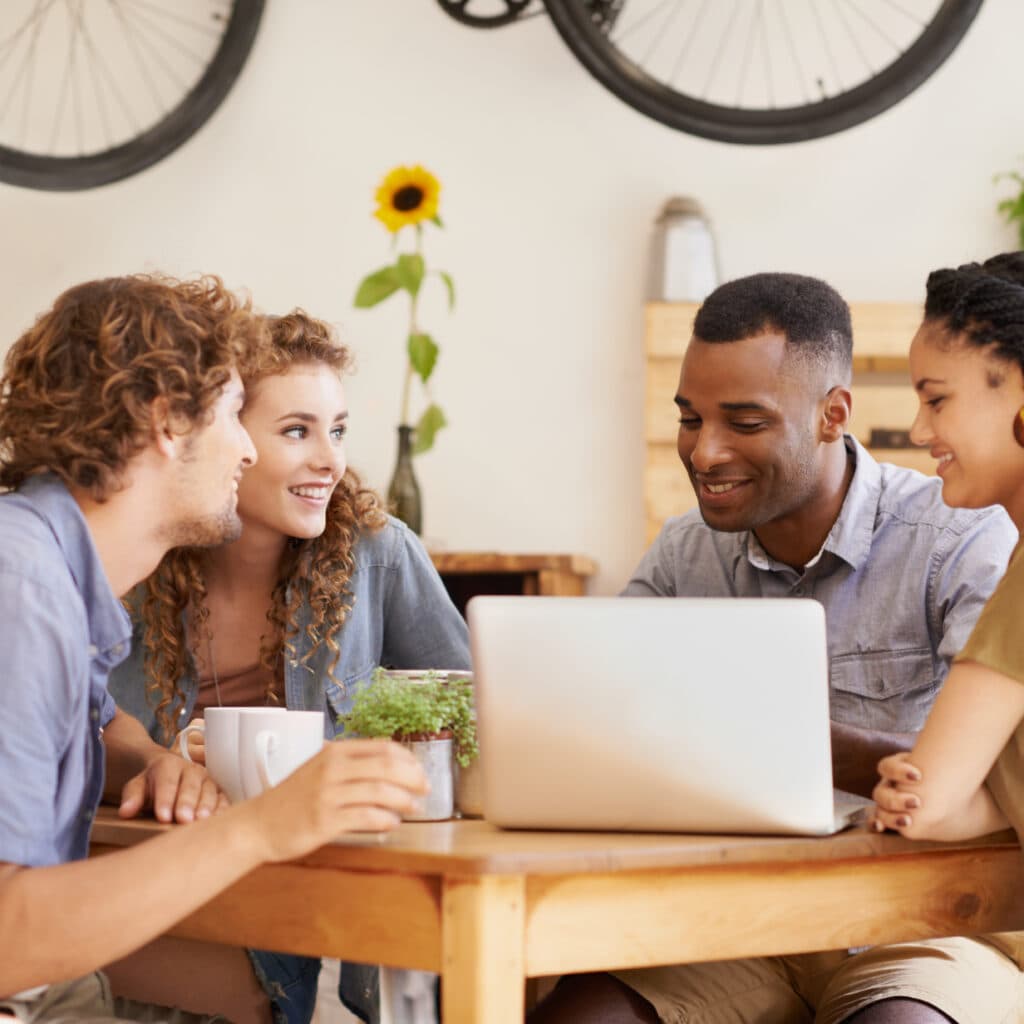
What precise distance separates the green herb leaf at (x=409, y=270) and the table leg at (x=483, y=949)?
2167mm

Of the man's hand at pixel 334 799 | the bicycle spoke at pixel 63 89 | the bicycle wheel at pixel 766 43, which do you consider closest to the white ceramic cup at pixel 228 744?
the man's hand at pixel 334 799

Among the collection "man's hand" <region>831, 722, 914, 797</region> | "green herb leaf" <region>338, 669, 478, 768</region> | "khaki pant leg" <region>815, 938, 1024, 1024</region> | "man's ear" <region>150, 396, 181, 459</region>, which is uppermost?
"man's ear" <region>150, 396, 181, 459</region>

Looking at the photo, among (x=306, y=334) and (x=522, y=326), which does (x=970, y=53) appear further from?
(x=306, y=334)

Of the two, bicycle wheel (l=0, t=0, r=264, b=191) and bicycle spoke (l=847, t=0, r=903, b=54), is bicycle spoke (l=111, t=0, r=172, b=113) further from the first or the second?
bicycle spoke (l=847, t=0, r=903, b=54)

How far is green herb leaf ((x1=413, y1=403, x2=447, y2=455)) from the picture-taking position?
3107 millimetres

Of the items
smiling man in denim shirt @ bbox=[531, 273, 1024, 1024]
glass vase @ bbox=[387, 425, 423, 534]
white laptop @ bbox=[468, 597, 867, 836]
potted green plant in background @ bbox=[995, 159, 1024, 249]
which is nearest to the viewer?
white laptop @ bbox=[468, 597, 867, 836]

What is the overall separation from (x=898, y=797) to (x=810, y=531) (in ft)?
2.21

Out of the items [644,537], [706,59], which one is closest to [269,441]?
[644,537]

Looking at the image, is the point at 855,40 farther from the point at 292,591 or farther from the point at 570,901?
the point at 570,901

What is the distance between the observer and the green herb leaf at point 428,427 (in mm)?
3107

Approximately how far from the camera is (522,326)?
3.34m

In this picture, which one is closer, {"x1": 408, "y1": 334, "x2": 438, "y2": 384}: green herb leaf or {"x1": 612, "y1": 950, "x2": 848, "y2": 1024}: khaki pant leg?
{"x1": 612, "y1": 950, "x2": 848, "y2": 1024}: khaki pant leg

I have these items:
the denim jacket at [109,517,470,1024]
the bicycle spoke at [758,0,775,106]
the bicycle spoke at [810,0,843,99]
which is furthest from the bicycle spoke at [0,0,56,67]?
the denim jacket at [109,517,470,1024]

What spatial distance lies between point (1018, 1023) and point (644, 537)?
6.69 ft
